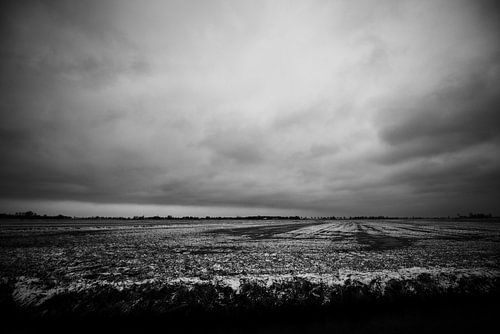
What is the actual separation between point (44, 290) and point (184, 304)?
2860mm

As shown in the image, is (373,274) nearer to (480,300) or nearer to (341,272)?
(341,272)

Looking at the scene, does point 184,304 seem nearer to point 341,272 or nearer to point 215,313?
point 215,313

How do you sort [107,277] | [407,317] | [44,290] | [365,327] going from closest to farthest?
[365,327]
[407,317]
[44,290]
[107,277]

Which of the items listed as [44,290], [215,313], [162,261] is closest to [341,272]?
[215,313]

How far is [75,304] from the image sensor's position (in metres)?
4.11

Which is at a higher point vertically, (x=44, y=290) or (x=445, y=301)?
(x=44, y=290)

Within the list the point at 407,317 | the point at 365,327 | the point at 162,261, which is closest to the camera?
the point at 365,327

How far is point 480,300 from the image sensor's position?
4617mm

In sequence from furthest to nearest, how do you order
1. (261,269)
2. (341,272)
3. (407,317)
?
(261,269) < (341,272) < (407,317)

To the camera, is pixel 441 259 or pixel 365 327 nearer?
pixel 365 327

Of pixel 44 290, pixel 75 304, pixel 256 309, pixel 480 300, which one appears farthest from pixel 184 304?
pixel 480 300

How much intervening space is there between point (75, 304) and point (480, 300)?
7.94 m

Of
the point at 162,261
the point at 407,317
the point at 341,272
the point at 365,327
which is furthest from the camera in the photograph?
the point at 162,261

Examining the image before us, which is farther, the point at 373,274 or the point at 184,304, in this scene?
the point at 373,274
